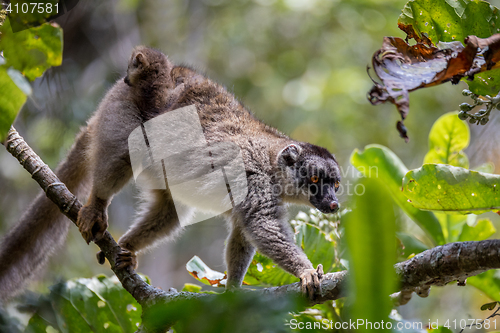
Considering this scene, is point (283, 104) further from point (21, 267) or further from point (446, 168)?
point (446, 168)

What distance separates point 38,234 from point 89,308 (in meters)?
1.41

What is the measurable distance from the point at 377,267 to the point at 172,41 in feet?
35.6

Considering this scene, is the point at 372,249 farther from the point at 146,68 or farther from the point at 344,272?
the point at 146,68

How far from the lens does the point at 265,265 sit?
3387mm

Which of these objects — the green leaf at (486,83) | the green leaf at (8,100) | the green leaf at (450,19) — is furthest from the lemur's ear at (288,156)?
the green leaf at (8,100)

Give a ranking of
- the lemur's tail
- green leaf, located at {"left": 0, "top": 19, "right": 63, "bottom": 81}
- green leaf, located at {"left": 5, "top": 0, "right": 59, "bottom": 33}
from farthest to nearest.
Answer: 1. the lemur's tail
2. green leaf, located at {"left": 5, "top": 0, "right": 59, "bottom": 33}
3. green leaf, located at {"left": 0, "top": 19, "right": 63, "bottom": 81}

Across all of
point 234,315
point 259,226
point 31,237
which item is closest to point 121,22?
point 31,237

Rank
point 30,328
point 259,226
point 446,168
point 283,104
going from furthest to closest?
point 283,104, point 259,226, point 30,328, point 446,168

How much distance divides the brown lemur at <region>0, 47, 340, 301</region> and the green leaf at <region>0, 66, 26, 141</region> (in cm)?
217

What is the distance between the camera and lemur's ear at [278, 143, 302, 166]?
3801 millimetres

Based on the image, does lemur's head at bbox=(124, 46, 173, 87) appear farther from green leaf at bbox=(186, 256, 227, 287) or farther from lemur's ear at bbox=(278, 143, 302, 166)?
green leaf at bbox=(186, 256, 227, 287)

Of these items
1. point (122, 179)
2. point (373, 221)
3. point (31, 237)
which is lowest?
point (373, 221)

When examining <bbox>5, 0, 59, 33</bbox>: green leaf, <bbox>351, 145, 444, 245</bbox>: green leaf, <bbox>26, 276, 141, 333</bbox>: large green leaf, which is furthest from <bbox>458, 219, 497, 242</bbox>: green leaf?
<bbox>5, 0, 59, 33</bbox>: green leaf

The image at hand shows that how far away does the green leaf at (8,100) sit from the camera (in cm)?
122
